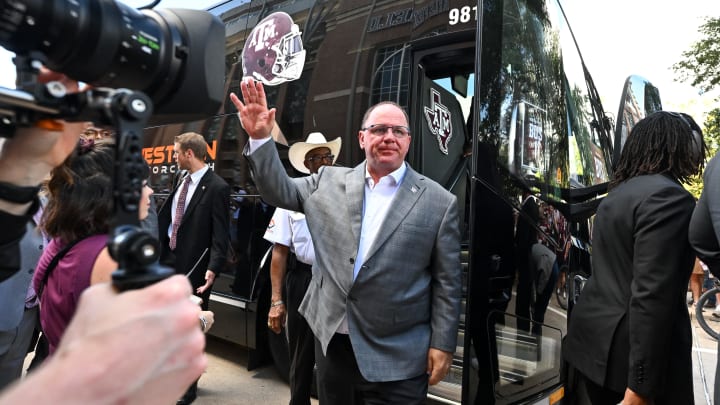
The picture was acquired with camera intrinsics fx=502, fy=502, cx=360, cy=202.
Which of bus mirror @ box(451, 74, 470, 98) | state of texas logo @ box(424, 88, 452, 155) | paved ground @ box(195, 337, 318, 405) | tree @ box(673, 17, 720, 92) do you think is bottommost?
paved ground @ box(195, 337, 318, 405)

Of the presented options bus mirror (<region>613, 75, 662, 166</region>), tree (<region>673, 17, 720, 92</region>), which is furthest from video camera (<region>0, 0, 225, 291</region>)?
tree (<region>673, 17, 720, 92</region>)

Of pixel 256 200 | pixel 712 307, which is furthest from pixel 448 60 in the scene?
pixel 712 307

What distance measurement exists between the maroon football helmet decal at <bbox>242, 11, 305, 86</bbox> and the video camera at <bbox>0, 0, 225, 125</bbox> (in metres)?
2.56

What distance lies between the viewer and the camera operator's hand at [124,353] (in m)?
0.51

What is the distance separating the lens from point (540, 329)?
275 cm

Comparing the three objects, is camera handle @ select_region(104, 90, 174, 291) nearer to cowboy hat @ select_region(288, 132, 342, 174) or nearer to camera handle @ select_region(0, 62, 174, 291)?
camera handle @ select_region(0, 62, 174, 291)

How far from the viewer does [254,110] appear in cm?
190

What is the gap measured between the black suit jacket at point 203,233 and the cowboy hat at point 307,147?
0.62 m

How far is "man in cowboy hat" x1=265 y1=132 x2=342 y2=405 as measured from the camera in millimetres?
2988

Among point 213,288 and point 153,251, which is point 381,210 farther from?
point 213,288

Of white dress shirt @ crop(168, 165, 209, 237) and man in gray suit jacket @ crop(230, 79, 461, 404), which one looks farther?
white dress shirt @ crop(168, 165, 209, 237)

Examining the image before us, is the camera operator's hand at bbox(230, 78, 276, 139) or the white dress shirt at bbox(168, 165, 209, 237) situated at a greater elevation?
the camera operator's hand at bbox(230, 78, 276, 139)

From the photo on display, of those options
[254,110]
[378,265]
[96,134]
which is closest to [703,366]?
[378,265]

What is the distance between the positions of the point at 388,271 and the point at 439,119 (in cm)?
126
